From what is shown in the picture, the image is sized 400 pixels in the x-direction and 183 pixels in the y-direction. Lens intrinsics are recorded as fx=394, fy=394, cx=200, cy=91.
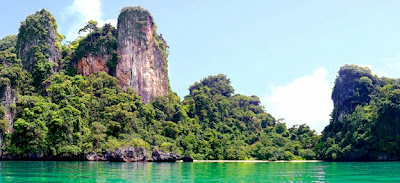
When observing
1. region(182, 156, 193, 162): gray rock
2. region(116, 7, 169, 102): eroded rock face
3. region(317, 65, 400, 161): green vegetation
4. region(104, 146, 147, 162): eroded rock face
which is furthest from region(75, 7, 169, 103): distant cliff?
region(317, 65, 400, 161): green vegetation

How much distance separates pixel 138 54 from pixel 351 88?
3705 cm

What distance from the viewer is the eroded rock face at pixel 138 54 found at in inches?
2603

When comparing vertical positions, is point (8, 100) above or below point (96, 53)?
below

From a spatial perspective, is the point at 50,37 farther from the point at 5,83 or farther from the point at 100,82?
the point at 5,83

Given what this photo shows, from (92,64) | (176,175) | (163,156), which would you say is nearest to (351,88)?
(163,156)

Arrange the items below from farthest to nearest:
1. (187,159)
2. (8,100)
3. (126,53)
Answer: (126,53) < (187,159) < (8,100)

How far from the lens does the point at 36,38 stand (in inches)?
2425

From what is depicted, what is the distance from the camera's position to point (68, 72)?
6412 cm

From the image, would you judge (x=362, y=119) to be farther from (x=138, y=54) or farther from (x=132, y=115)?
(x=138, y=54)

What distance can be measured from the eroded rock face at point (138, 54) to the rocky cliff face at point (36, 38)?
1097 cm

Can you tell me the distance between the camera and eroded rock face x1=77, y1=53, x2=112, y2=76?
64.6 metres

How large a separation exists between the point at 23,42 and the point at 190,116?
1224 inches

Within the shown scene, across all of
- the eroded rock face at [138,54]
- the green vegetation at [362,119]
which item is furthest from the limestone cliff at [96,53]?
the green vegetation at [362,119]

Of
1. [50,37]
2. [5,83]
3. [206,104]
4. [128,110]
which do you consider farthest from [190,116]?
[5,83]
